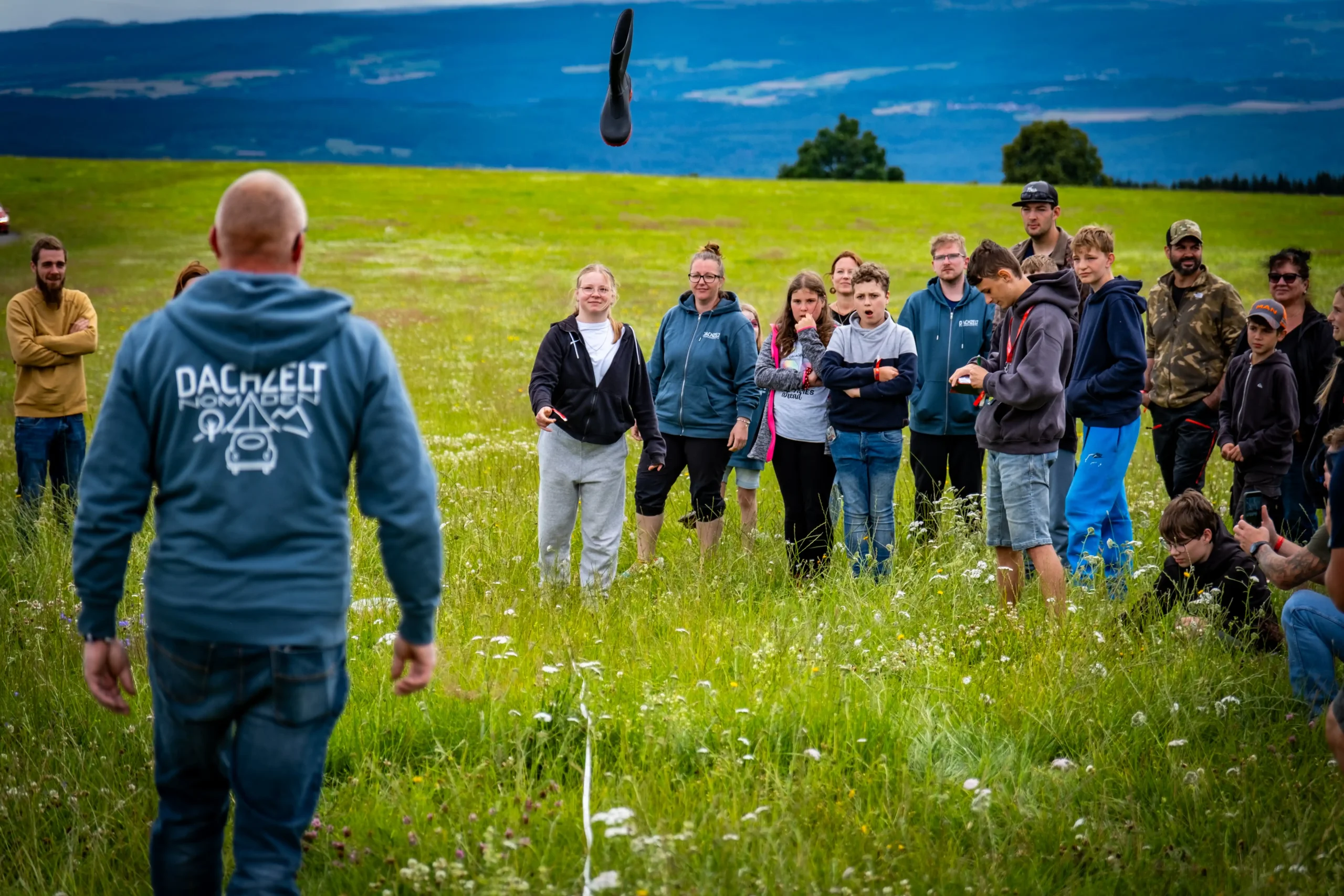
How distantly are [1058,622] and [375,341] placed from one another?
4463 mm

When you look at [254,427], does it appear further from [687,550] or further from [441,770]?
[687,550]

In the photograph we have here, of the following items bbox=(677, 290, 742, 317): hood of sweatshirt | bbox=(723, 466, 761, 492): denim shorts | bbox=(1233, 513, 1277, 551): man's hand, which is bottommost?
bbox=(723, 466, 761, 492): denim shorts

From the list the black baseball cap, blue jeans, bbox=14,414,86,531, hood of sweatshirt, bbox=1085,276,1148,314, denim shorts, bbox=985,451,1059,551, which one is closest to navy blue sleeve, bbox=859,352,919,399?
denim shorts, bbox=985,451,1059,551

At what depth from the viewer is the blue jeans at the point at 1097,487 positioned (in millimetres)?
7582

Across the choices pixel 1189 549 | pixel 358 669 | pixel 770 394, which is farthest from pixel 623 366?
pixel 1189 549

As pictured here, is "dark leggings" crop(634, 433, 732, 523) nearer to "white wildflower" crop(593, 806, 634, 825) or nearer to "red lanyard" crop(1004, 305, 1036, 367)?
"red lanyard" crop(1004, 305, 1036, 367)

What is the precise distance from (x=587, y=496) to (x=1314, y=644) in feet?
13.9

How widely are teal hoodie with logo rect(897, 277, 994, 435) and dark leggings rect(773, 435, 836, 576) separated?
2.75ft

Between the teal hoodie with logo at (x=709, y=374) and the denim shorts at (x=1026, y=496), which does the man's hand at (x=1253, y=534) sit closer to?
the denim shorts at (x=1026, y=496)

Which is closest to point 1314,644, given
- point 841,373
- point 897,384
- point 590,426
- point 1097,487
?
point 1097,487

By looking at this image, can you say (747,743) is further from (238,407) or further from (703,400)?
(703,400)

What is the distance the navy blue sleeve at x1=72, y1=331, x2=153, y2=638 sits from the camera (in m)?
3.01

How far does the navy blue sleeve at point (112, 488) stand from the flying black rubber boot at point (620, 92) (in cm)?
291

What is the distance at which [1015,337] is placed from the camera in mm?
6578
